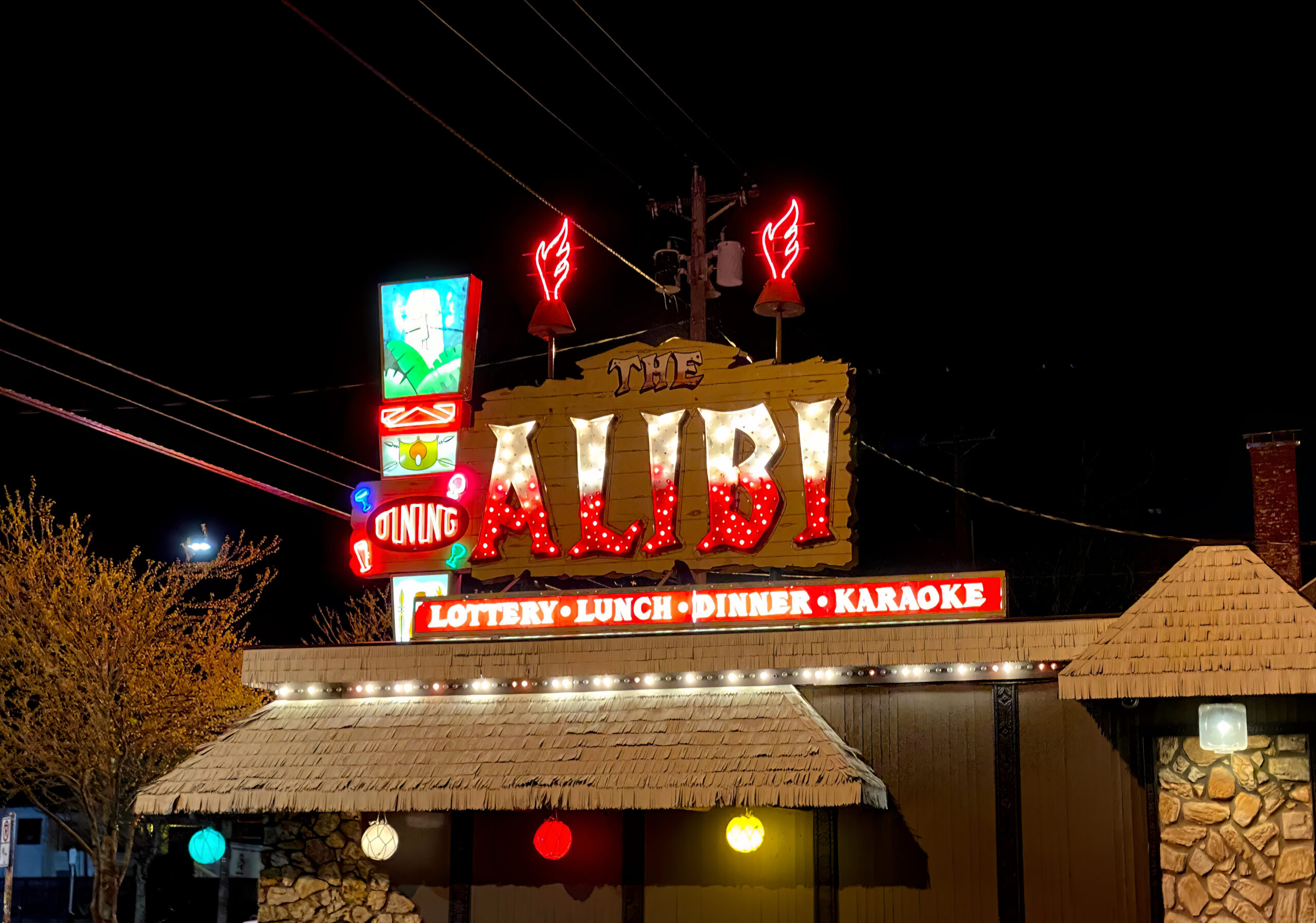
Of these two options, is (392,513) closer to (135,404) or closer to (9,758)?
(135,404)

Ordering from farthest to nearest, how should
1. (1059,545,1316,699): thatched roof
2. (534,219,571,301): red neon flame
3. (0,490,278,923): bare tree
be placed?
(0,490,278,923): bare tree, (534,219,571,301): red neon flame, (1059,545,1316,699): thatched roof

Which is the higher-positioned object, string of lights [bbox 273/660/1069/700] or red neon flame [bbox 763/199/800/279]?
red neon flame [bbox 763/199/800/279]

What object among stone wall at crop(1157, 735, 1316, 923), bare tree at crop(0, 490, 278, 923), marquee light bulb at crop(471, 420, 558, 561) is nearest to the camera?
stone wall at crop(1157, 735, 1316, 923)

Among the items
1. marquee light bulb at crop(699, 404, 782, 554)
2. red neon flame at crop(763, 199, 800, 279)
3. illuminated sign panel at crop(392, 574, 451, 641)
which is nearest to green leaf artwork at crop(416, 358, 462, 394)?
illuminated sign panel at crop(392, 574, 451, 641)

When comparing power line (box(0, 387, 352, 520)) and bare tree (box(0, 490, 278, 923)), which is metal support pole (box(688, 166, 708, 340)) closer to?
power line (box(0, 387, 352, 520))

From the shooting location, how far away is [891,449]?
3512 cm

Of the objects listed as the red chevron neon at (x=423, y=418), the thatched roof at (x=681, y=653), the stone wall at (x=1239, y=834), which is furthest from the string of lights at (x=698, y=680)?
the red chevron neon at (x=423, y=418)

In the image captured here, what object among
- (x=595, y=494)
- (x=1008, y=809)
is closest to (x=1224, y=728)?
(x=1008, y=809)

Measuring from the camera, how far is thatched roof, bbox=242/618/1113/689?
13.4 m

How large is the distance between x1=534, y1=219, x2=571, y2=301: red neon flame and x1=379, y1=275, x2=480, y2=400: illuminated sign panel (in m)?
0.87

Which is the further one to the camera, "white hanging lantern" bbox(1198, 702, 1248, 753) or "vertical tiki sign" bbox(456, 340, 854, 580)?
"vertical tiki sign" bbox(456, 340, 854, 580)

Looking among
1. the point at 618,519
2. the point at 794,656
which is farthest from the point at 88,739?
the point at 794,656

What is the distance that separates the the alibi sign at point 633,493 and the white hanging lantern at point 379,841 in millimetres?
2115

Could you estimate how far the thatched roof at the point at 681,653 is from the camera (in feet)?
43.9
